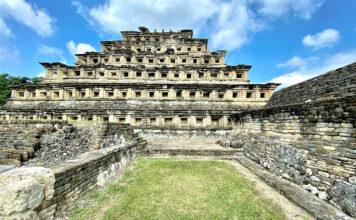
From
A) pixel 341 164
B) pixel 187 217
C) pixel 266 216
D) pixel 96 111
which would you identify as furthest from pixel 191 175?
pixel 96 111

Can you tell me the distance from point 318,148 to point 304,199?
1.62m

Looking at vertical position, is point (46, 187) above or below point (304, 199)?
above

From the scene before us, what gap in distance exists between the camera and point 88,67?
1964 cm

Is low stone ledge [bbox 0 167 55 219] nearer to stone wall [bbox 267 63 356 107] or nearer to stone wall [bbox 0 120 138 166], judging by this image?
stone wall [bbox 0 120 138 166]

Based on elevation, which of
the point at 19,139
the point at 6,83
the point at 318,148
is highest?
the point at 6,83

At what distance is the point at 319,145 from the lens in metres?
4.14

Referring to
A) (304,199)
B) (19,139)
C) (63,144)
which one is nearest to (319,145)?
(304,199)

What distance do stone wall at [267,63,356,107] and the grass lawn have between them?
18.6 feet

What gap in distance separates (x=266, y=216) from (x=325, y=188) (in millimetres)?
2246

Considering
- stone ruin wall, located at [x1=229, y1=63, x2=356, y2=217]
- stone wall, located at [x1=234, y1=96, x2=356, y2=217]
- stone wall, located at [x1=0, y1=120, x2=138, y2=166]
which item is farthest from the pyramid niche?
stone wall, located at [x1=234, y1=96, x2=356, y2=217]

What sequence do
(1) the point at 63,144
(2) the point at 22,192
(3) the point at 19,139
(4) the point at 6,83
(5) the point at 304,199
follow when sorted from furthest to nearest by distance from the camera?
(4) the point at 6,83 < (1) the point at 63,144 < (3) the point at 19,139 < (5) the point at 304,199 < (2) the point at 22,192

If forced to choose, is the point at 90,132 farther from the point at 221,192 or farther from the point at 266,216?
the point at 266,216

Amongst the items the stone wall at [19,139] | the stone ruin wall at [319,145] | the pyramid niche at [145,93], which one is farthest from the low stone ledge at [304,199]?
the stone wall at [19,139]

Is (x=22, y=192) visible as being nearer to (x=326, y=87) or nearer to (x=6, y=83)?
(x=326, y=87)
